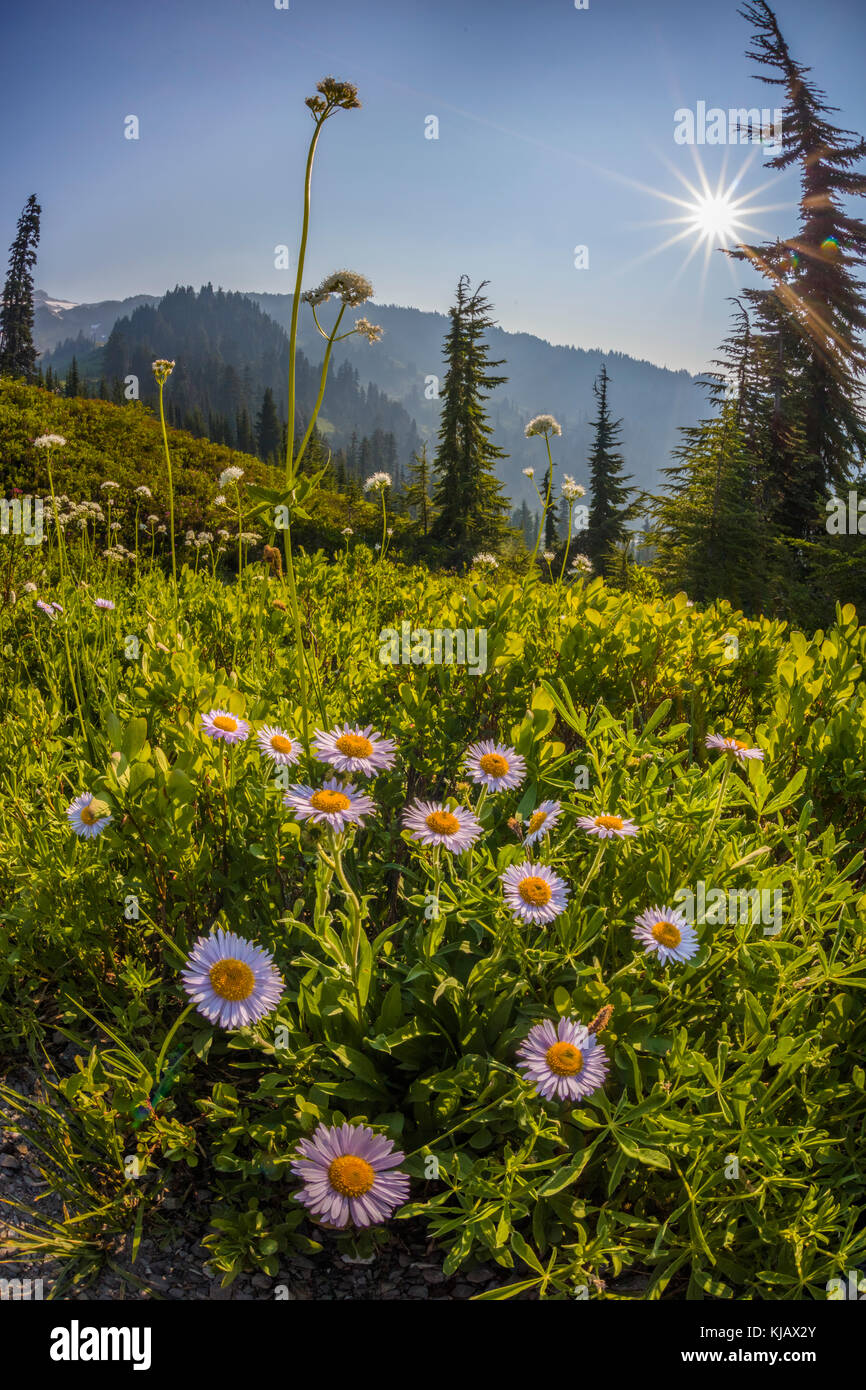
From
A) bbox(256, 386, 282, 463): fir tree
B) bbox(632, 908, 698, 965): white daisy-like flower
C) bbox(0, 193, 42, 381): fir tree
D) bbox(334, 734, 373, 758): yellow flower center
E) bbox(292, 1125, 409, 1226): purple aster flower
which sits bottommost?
bbox(292, 1125, 409, 1226): purple aster flower

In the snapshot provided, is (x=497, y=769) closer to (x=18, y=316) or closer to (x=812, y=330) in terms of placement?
(x=812, y=330)

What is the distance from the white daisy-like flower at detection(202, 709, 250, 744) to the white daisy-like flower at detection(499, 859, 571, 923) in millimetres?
839

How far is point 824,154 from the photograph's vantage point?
19.9 meters

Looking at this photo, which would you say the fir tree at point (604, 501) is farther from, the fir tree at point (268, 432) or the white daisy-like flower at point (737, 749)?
the fir tree at point (268, 432)

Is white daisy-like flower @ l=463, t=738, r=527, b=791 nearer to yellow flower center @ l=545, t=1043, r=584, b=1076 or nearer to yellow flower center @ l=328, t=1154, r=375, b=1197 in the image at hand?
yellow flower center @ l=545, t=1043, r=584, b=1076

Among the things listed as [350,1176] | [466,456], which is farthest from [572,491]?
[466,456]

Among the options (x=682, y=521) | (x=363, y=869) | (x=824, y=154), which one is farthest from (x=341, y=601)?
(x=824, y=154)

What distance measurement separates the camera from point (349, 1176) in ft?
4.17

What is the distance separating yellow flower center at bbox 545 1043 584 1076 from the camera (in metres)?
1.34

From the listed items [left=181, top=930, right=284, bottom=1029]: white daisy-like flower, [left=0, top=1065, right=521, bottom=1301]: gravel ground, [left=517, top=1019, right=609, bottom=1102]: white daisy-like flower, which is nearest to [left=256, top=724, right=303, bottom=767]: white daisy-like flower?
[left=181, top=930, right=284, bottom=1029]: white daisy-like flower

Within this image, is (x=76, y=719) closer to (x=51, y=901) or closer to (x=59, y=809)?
(x=59, y=809)

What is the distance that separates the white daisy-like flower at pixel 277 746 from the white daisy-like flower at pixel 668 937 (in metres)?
0.96

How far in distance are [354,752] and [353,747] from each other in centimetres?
1

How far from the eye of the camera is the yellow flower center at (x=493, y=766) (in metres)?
1.87
